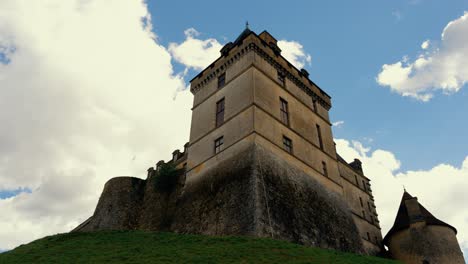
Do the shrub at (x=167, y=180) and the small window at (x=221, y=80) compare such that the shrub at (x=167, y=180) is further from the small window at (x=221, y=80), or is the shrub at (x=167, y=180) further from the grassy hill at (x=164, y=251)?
the grassy hill at (x=164, y=251)

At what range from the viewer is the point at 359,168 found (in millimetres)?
39250

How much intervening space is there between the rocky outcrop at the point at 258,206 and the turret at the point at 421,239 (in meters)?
5.61

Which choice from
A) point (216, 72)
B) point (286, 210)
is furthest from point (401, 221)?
point (216, 72)

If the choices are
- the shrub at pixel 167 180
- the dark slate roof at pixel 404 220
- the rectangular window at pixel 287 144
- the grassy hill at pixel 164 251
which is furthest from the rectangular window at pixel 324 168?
the shrub at pixel 167 180

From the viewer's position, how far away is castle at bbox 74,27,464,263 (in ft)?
70.1

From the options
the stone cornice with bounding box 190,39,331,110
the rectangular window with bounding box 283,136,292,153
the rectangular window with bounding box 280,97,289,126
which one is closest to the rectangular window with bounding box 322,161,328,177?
the rectangular window with bounding box 283,136,292,153

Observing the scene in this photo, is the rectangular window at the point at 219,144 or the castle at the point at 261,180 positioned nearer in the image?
the castle at the point at 261,180

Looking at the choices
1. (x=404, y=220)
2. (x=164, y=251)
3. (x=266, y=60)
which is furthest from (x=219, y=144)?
(x=404, y=220)

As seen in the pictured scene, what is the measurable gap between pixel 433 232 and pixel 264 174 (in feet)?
50.2

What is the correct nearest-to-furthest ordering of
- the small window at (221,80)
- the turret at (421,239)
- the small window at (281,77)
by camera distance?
the turret at (421,239), the small window at (221,80), the small window at (281,77)

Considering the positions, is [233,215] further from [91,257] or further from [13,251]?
[13,251]

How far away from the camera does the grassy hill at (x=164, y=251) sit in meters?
15.1

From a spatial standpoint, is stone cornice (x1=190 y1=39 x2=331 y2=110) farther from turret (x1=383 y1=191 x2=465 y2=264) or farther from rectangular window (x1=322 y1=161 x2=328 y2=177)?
turret (x1=383 y1=191 x2=465 y2=264)

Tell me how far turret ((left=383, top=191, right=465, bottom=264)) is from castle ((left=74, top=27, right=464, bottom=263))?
75mm
